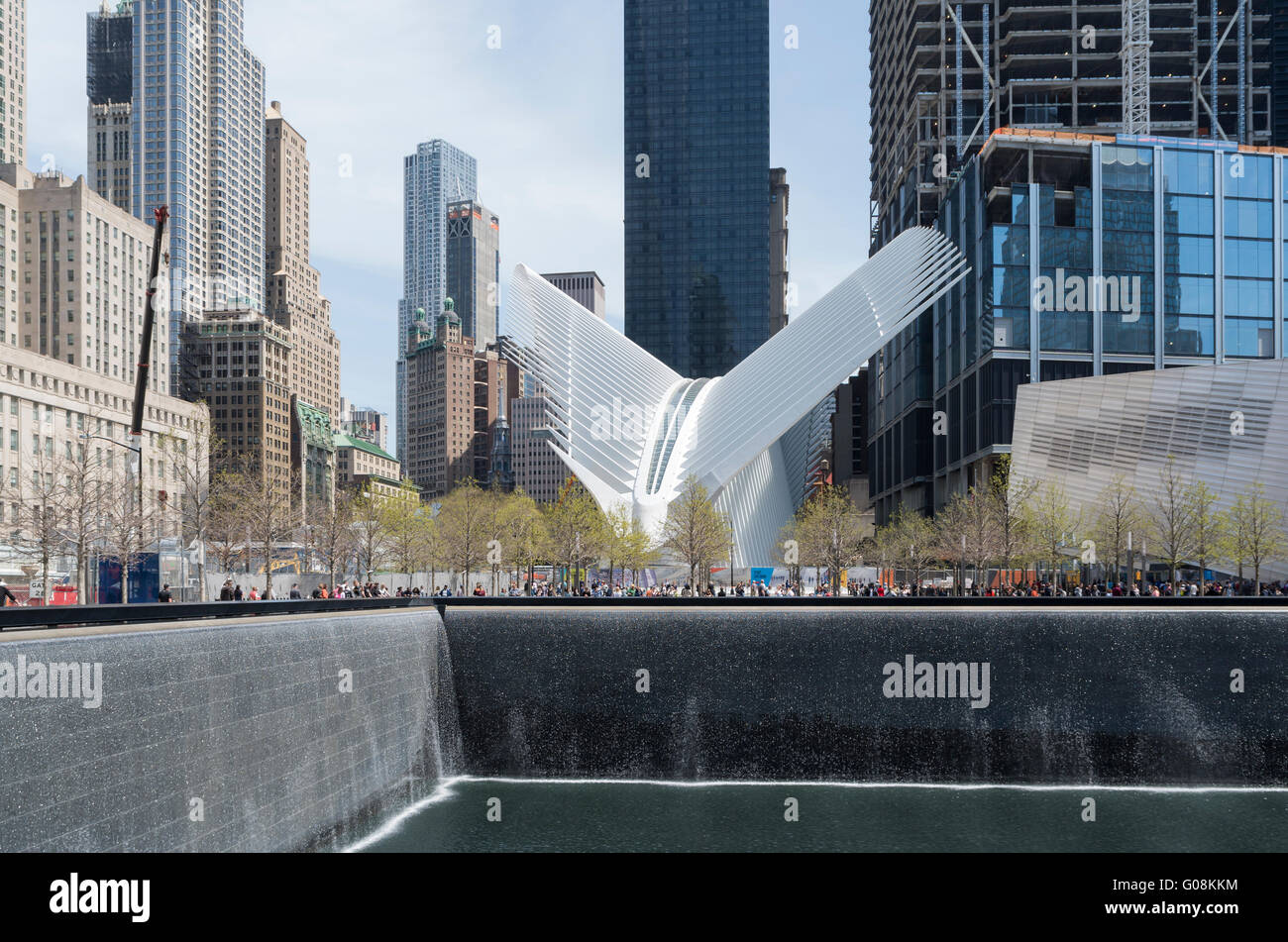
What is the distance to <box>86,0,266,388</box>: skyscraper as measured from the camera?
576 ft

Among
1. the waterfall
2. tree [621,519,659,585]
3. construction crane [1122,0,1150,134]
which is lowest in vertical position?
the waterfall

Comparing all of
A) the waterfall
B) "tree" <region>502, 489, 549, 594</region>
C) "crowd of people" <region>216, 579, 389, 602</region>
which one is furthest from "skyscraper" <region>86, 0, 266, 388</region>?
the waterfall

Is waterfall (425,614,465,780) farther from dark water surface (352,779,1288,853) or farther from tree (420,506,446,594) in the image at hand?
tree (420,506,446,594)

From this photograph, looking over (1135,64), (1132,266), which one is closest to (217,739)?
(1132,266)

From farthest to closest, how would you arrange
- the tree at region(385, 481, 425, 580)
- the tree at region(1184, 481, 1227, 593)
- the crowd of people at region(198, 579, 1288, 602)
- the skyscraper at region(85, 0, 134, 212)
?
1. the skyscraper at region(85, 0, 134, 212)
2. the tree at region(385, 481, 425, 580)
3. the tree at region(1184, 481, 1227, 593)
4. the crowd of people at region(198, 579, 1288, 602)

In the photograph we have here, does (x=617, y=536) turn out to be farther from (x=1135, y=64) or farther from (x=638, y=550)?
(x=1135, y=64)

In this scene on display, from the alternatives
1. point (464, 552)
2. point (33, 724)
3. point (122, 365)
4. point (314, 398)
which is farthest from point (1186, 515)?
point (314, 398)

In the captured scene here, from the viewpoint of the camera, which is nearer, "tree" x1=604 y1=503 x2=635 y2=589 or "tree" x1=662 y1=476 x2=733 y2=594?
"tree" x1=662 y1=476 x2=733 y2=594

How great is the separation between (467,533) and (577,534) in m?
5.09

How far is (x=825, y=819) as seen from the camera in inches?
734

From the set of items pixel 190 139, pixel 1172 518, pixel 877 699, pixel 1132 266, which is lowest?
pixel 877 699

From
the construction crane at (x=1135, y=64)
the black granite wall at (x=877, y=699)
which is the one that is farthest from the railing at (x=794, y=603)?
the construction crane at (x=1135, y=64)

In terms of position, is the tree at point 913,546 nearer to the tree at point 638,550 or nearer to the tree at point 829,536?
the tree at point 829,536

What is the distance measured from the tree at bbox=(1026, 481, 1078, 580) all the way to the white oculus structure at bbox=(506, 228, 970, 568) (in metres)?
12.8
